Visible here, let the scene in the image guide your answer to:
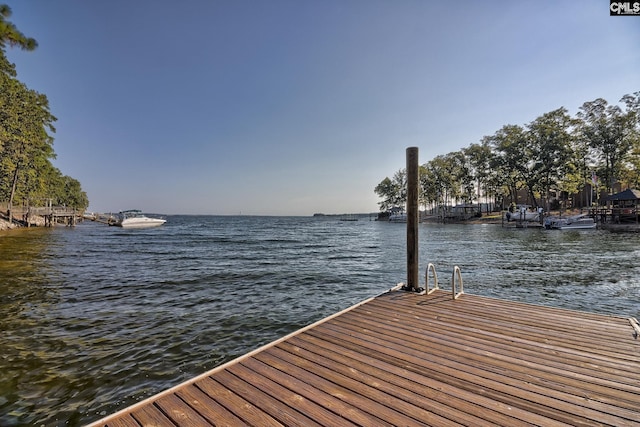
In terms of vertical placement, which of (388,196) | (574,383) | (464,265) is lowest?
(464,265)

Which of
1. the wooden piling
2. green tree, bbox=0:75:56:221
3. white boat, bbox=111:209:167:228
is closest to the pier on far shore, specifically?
the wooden piling

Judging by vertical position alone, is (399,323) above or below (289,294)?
above

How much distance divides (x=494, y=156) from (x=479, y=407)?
2693 inches

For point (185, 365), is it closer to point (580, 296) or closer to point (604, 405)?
point (604, 405)

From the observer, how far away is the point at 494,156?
6012 cm

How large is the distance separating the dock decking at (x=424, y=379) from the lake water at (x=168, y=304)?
211 cm

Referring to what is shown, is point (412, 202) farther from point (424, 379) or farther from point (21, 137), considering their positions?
point (21, 137)

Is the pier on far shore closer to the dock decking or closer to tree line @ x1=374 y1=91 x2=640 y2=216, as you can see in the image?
the dock decking

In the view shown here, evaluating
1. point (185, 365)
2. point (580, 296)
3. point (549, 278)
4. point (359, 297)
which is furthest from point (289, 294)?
point (549, 278)

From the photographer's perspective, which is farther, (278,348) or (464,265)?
(464,265)

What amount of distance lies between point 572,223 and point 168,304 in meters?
49.1

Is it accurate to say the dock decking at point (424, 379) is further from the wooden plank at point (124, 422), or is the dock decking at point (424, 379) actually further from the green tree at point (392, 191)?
the green tree at point (392, 191)

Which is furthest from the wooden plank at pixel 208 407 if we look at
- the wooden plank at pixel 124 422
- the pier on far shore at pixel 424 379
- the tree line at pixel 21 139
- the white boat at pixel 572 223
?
the white boat at pixel 572 223

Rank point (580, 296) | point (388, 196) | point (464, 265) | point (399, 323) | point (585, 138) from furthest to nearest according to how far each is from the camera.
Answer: point (388, 196), point (585, 138), point (464, 265), point (580, 296), point (399, 323)
